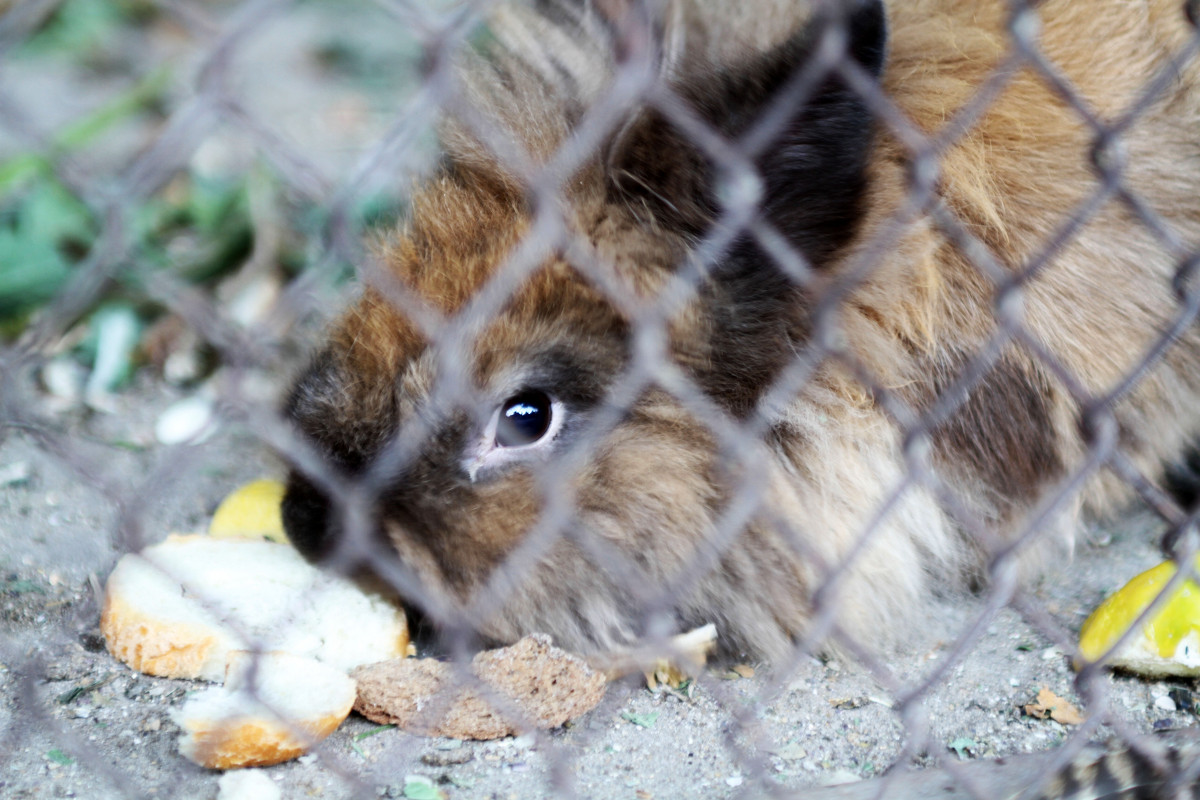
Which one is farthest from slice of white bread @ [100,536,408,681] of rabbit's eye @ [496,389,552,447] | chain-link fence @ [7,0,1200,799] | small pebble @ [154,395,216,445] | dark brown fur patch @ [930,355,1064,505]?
dark brown fur patch @ [930,355,1064,505]

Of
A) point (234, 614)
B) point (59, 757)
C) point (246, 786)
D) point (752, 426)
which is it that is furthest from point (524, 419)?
point (59, 757)

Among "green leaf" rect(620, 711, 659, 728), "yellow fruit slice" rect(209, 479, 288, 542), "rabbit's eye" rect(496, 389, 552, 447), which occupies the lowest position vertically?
"yellow fruit slice" rect(209, 479, 288, 542)

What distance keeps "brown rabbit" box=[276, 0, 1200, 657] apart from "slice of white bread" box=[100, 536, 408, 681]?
0.43 feet

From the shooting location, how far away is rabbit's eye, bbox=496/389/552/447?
2.17 m

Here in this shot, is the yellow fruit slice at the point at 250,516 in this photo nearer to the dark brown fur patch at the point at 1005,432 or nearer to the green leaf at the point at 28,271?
the green leaf at the point at 28,271

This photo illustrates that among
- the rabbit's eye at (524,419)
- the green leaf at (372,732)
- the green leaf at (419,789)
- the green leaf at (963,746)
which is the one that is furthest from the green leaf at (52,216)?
the green leaf at (963,746)

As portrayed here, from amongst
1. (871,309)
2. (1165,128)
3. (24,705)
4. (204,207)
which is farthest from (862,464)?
(204,207)

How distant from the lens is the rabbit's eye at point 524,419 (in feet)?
7.13

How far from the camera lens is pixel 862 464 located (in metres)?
2.32

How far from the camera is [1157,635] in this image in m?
2.15

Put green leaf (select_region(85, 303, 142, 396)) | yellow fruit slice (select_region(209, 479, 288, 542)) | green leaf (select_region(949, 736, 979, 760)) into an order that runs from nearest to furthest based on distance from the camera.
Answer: green leaf (select_region(949, 736, 979, 760))
yellow fruit slice (select_region(209, 479, 288, 542))
green leaf (select_region(85, 303, 142, 396))

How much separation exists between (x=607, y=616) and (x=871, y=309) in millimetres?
843

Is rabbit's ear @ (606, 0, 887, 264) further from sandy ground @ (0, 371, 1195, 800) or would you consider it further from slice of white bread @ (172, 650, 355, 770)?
slice of white bread @ (172, 650, 355, 770)

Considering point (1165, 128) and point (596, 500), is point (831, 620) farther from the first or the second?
point (1165, 128)
